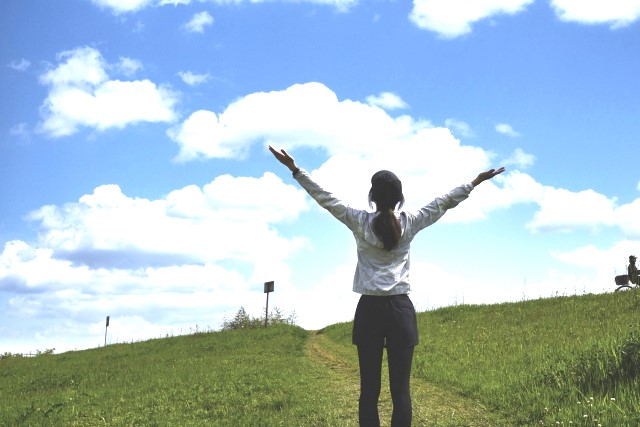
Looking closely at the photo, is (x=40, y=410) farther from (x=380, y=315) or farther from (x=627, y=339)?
(x=627, y=339)

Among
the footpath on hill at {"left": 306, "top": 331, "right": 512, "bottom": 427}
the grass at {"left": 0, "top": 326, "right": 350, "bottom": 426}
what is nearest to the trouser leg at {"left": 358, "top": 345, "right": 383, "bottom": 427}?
the footpath on hill at {"left": 306, "top": 331, "right": 512, "bottom": 427}

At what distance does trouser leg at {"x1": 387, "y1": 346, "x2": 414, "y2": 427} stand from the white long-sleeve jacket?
1.90 ft

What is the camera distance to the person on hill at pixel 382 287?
560 centimetres

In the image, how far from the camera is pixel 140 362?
25.2 meters

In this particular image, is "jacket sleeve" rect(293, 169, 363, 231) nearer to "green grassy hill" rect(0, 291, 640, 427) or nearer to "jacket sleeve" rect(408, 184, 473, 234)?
"jacket sleeve" rect(408, 184, 473, 234)

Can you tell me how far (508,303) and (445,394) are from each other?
16.9 meters

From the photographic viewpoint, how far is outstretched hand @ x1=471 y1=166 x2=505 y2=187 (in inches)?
254

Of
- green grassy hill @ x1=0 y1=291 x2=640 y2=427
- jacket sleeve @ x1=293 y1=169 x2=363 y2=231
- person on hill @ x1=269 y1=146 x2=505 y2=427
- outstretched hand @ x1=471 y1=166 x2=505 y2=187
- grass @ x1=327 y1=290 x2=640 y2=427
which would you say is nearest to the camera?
person on hill @ x1=269 y1=146 x2=505 y2=427

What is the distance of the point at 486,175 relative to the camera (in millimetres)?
6637

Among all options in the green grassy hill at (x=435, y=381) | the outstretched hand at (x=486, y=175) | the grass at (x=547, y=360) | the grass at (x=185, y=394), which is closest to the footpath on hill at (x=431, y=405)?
the green grassy hill at (x=435, y=381)

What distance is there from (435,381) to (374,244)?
8302 mm

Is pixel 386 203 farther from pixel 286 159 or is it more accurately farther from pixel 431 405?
pixel 431 405

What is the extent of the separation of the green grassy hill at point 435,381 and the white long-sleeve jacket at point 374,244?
156 inches

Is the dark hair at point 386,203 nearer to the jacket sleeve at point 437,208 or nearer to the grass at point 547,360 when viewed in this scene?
the jacket sleeve at point 437,208
